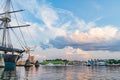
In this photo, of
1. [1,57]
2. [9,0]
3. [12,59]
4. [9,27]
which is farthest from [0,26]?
[1,57]

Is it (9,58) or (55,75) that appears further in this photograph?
(9,58)

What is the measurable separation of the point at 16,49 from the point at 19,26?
47.9 ft

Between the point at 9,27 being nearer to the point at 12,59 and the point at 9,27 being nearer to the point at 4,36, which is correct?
the point at 4,36

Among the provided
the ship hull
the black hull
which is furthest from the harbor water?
the ship hull

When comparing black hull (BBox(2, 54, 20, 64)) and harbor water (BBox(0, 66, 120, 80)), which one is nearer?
harbor water (BBox(0, 66, 120, 80))

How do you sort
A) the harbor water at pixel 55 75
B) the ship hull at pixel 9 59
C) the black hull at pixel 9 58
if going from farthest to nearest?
1. the ship hull at pixel 9 59
2. the black hull at pixel 9 58
3. the harbor water at pixel 55 75

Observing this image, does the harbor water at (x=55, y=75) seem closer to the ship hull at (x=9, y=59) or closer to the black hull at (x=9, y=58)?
the black hull at (x=9, y=58)

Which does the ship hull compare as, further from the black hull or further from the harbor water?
the harbor water

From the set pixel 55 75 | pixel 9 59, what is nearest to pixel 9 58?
pixel 9 59

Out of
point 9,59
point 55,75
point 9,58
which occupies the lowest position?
point 55,75

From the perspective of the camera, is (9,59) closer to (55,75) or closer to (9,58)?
(9,58)

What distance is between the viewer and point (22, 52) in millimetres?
152125

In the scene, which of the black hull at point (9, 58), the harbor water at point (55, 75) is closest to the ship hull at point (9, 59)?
the black hull at point (9, 58)

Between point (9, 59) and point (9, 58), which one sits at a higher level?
point (9, 58)
